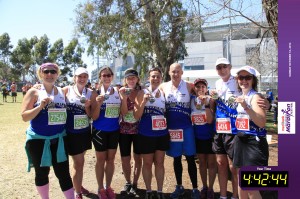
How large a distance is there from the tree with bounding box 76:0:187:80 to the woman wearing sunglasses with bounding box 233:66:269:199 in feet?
14.5

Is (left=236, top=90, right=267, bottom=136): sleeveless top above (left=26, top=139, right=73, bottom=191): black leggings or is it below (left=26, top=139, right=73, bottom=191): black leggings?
above

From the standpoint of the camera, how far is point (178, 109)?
4.57 meters

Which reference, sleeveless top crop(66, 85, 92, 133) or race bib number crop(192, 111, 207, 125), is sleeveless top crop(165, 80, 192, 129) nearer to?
race bib number crop(192, 111, 207, 125)

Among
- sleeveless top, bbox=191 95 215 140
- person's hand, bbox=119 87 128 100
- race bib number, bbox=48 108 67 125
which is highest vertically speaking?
person's hand, bbox=119 87 128 100

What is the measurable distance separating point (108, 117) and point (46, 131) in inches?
37.9

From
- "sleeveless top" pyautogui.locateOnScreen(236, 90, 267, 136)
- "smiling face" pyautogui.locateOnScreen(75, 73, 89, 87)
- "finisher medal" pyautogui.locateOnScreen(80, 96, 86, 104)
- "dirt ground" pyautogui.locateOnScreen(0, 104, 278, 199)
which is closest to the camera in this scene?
"sleeveless top" pyautogui.locateOnScreen(236, 90, 267, 136)

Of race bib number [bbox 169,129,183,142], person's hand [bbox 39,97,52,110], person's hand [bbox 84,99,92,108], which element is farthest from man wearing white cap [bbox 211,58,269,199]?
person's hand [bbox 39,97,52,110]

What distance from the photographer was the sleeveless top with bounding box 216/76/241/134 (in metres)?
3.89

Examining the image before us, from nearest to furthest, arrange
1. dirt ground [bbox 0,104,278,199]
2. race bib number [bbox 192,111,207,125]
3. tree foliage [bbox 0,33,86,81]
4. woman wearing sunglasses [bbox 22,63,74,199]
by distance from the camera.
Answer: woman wearing sunglasses [bbox 22,63,74,199], race bib number [bbox 192,111,207,125], dirt ground [bbox 0,104,278,199], tree foliage [bbox 0,33,86,81]

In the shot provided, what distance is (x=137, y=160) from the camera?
495cm

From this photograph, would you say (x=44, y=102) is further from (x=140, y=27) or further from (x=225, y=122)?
(x=140, y=27)

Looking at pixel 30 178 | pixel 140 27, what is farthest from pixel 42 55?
pixel 30 178

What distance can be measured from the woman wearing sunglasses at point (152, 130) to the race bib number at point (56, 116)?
1.07 metres

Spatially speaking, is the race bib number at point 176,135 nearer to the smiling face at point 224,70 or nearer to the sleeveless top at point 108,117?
the sleeveless top at point 108,117
